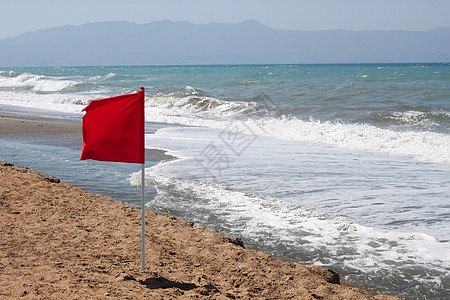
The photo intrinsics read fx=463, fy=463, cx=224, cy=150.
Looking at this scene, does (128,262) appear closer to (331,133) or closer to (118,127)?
(118,127)

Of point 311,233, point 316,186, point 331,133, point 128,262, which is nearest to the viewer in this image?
point 128,262

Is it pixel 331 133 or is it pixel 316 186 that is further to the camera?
pixel 331 133

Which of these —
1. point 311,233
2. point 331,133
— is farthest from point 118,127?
point 331,133

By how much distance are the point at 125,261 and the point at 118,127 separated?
4.76ft

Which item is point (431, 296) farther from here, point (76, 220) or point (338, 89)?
point (338, 89)

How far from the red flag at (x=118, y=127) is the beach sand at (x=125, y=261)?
43.3 inches

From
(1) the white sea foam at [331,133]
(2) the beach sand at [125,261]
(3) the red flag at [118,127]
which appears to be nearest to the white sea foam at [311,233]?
(2) the beach sand at [125,261]

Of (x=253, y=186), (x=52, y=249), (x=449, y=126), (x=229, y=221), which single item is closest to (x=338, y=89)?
(x=449, y=126)

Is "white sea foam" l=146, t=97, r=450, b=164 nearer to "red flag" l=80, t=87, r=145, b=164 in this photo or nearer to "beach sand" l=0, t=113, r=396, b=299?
"beach sand" l=0, t=113, r=396, b=299

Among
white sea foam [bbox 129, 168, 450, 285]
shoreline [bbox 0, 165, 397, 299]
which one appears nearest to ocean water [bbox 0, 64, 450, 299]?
white sea foam [bbox 129, 168, 450, 285]

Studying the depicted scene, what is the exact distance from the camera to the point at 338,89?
32.5 meters

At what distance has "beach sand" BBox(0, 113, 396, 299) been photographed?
3.98m

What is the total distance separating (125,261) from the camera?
187 inches

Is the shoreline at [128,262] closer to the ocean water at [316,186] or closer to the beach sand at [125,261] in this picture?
the beach sand at [125,261]
